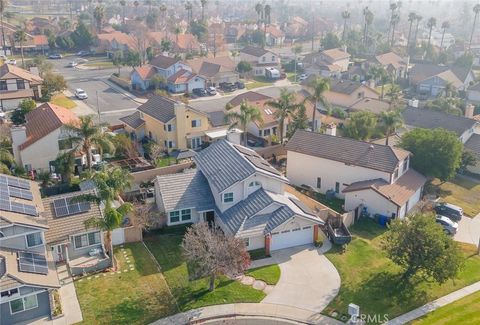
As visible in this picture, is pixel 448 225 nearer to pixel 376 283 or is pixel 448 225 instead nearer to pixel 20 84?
pixel 376 283

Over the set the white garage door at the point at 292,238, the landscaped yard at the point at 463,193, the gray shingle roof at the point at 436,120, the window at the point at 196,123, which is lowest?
the landscaped yard at the point at 463,193

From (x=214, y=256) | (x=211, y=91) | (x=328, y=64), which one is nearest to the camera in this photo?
(x=214, y=256)

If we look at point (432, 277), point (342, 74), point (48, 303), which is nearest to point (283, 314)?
point (432, 277)

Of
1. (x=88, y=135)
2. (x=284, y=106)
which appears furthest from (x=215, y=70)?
(x=88, y=135)

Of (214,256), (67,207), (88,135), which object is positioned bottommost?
(214,256)

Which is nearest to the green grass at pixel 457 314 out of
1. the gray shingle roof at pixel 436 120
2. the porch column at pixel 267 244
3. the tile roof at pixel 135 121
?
the porch column at pixel 267 244

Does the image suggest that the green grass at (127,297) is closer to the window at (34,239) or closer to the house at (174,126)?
the window at (34,239)

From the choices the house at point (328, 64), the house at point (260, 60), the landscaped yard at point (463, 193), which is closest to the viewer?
the landscaped yard at point (463, 193)

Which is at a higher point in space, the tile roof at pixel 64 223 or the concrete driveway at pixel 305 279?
the tile roof at pixel 64 223
